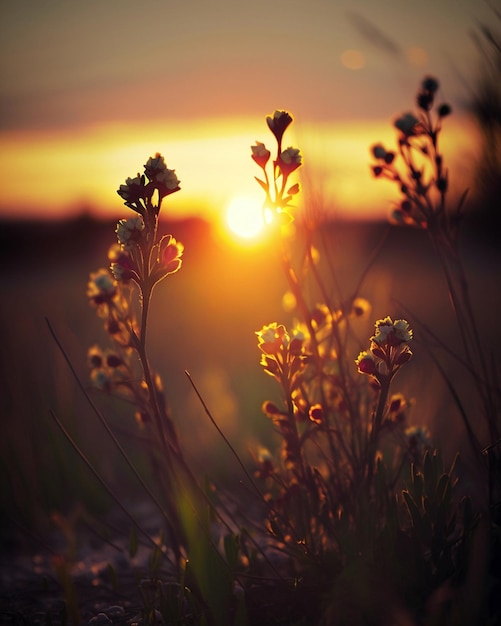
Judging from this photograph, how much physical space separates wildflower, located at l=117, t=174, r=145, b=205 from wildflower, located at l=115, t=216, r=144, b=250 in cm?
5

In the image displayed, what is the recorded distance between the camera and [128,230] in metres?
1.52

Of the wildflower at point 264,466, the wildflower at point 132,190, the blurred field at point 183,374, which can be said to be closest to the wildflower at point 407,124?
the blurred field at point 183,374

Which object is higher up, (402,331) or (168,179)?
(168,179)

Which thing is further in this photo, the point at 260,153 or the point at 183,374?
the point at 183,374

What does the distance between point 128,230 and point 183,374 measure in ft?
11.7

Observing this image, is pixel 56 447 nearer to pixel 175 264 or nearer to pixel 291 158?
pixel 175 264

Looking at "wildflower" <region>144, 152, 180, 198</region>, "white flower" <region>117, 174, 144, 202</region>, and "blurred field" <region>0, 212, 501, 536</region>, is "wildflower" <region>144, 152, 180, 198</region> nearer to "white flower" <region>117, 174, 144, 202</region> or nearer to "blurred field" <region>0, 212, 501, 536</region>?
"white flower" <region>117, 174, 144, 202</region>

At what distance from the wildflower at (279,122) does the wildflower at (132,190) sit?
0.37 m

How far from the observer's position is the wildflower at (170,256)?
1.54 meters

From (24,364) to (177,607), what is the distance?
2.32m

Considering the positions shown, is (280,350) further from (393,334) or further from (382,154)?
(382,154)

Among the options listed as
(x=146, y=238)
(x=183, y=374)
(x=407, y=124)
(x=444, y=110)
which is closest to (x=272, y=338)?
(x=146, y=238)

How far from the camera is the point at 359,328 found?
2.65m

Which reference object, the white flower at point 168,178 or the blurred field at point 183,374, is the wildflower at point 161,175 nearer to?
the white flower at point 168,178
